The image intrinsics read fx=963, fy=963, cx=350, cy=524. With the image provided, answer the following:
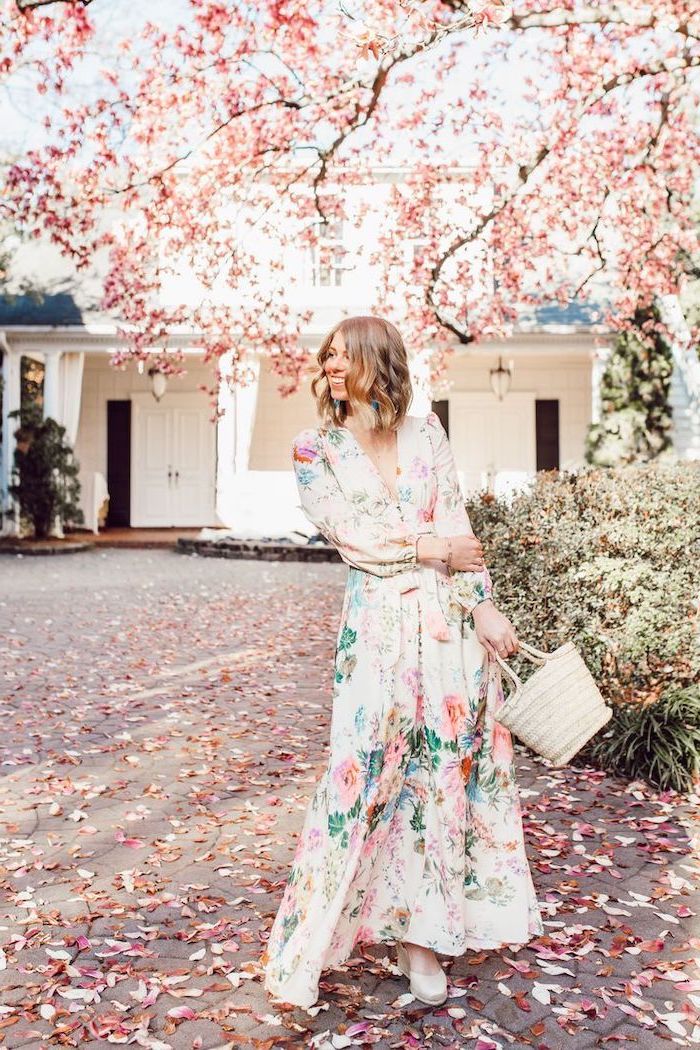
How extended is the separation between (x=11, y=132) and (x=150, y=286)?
25.6 feet

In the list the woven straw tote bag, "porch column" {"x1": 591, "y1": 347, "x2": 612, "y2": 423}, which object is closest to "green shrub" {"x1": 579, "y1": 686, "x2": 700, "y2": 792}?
the woven straw tote bag

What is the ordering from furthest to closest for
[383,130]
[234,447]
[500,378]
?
[234,447]
[500,378]
[383,130]

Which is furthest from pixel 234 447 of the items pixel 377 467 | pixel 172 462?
pixel 377 467

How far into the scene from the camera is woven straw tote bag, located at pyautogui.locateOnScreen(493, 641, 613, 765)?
2.59 metres

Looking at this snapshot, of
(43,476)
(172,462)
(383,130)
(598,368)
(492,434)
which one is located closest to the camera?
(383,130)

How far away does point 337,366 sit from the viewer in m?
2.55

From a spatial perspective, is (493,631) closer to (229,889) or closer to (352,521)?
(352,521)

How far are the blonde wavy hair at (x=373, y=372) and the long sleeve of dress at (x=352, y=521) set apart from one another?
0.16 metres

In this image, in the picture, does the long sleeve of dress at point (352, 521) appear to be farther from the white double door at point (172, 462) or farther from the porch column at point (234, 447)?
the white double door at point (172, 462)

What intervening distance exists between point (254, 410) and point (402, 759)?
1500 centimetres

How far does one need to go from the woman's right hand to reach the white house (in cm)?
1286

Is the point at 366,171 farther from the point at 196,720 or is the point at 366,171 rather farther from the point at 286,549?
the point at 196,720

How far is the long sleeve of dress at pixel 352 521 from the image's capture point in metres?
2.49

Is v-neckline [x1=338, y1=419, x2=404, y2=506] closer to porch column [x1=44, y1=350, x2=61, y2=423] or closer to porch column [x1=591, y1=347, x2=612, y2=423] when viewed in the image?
porch column [x1=591, y1=347, x2=612, y2=423]
